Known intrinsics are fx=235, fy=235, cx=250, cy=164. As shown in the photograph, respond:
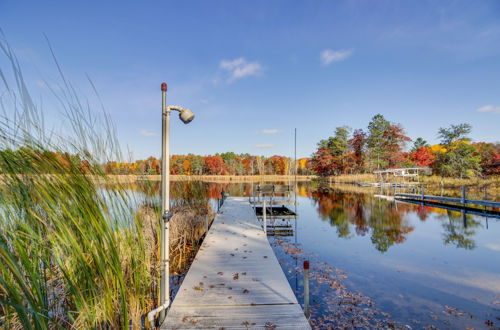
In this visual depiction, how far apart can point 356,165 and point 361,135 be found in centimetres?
512

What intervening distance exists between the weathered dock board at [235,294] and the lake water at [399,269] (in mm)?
778

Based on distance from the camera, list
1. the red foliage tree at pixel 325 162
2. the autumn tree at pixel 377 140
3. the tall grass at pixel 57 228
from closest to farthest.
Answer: the tall grass at pixel 57 228
the autumn tree at pixel 377 140
the red foliage tree at pixel 325 162

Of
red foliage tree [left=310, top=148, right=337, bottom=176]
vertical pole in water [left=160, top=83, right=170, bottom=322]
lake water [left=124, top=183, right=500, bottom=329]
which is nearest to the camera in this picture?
vertical pole in water [left=160, top=83, right=170, bottom=322]

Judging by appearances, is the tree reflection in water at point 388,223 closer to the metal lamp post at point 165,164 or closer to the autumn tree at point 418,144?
the metal lamp post at point 165,164

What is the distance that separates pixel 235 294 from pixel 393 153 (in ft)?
125

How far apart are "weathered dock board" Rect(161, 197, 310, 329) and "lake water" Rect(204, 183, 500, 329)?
778mm

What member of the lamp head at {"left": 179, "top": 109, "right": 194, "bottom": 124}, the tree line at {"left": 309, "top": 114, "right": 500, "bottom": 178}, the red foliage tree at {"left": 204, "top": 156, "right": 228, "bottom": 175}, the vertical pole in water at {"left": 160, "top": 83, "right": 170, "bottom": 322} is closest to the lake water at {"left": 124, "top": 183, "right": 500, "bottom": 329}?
the vertical pole in water at {"left": 160, "top": 83, "right": 170, "bottom": 322}

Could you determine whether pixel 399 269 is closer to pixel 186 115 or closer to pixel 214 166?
pixel 186 115

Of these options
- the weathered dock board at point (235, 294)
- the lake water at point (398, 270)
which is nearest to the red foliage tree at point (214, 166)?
the lake water at point (398, 270)

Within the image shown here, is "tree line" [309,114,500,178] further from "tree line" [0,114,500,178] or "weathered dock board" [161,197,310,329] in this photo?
"weathered dock board" [161,197,310,329]

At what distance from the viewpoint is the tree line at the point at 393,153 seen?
2812 centimetres

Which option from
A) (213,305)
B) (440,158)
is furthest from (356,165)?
(213,305)

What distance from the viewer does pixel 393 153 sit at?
3447 centimetres

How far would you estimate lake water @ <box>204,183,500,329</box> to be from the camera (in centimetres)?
354
